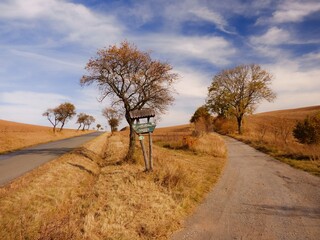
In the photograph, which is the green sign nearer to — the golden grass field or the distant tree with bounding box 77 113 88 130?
the golden grass field

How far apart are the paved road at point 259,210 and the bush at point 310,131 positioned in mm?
18145

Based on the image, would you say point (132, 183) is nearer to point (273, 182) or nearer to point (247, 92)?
point (273, 182)

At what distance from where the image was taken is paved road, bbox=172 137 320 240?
7426 mm

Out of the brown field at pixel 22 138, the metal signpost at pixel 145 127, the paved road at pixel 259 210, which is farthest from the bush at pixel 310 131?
the brown field at pixel 22 138

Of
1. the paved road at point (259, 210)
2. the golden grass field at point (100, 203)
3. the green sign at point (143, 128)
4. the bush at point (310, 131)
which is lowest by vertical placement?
the paved road at point (259, 210)

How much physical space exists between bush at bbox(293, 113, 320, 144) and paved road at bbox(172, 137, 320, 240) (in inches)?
714

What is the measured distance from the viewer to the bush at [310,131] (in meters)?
30.7

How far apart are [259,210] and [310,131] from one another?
1001 inches

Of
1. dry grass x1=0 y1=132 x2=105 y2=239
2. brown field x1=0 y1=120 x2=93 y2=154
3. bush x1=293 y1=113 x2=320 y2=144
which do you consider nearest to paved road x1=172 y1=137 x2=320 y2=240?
dry grass x1=0 y1=132 x2=105 y2=239

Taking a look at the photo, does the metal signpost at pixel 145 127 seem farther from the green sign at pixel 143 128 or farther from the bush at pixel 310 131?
the bush at pixel 310 131

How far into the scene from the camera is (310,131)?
1224 inches

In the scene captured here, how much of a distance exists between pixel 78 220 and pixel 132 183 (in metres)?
3.97

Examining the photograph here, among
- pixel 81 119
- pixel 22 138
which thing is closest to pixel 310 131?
pixel 22 138

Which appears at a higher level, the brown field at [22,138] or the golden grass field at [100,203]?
the brown field at [22,138]
